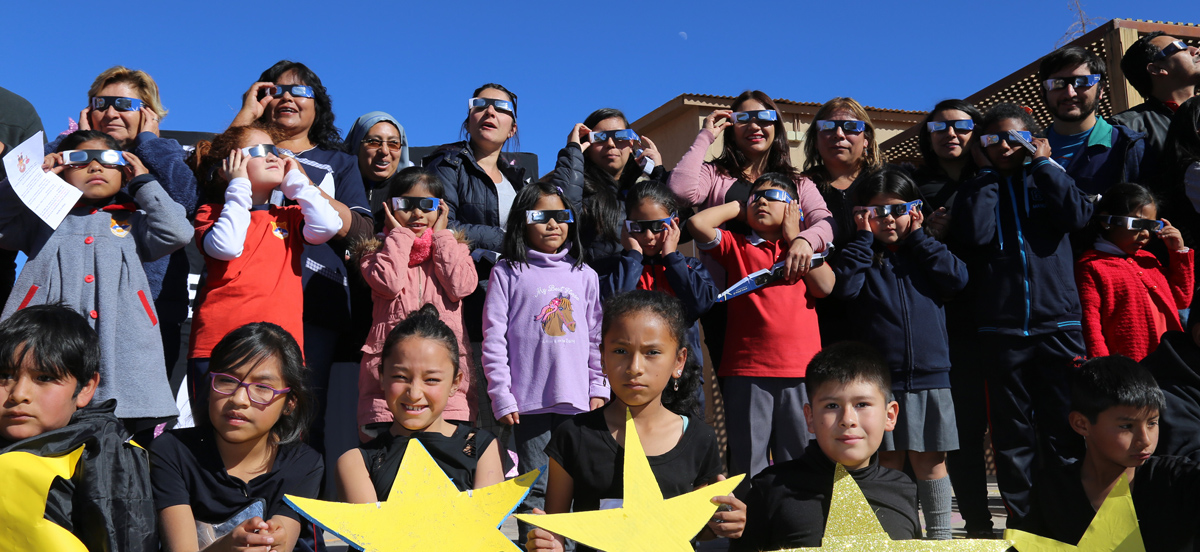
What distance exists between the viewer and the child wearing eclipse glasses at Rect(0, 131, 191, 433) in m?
3.44

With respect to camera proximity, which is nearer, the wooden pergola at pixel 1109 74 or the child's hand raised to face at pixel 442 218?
the child's hand raised to face at pixel 442 218

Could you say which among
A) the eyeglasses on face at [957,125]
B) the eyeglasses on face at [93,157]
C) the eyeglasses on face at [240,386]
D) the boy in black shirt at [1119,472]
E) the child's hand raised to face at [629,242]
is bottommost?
the boy in black shirt at [1119,472]

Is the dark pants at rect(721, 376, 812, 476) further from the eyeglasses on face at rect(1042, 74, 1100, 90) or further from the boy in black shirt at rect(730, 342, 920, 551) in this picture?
the eyeglasses on face at rect(1042, 74, 1100, 90)

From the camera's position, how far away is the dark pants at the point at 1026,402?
3.92m

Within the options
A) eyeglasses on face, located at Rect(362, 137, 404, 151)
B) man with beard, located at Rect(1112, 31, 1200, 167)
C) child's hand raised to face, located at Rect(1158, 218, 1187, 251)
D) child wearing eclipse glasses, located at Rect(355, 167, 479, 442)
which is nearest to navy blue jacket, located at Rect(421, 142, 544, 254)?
eyeglasses on face, located at Rect(362, 137, 404, 151)

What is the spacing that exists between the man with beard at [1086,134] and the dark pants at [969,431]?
1.12 meters

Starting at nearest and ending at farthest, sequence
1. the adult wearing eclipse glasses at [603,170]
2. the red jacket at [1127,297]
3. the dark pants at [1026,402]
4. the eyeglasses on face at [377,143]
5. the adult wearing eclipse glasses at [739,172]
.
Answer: the dark pants at [1026,402] → the red jacket at [1127,297] → the adult wearing eclipse glasses at [739,172] → the adult wearing eclipse glasses at [603,170] → the eyeglasses on face at [377,143]

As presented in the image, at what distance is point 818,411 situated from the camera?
269 cm

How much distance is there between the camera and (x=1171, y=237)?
4.24 meters

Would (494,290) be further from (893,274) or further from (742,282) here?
(893,274)

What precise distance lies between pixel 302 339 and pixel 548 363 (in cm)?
116

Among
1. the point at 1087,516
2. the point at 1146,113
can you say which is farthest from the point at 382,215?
the point at 1146,113

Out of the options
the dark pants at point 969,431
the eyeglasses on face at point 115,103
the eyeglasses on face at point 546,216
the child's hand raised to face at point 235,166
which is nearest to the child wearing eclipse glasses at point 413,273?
the eyeglasses on face at point 546,216

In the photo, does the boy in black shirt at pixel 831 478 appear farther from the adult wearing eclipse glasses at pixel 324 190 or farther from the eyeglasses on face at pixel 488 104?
the eyeglasses on face at pixel 488 104
